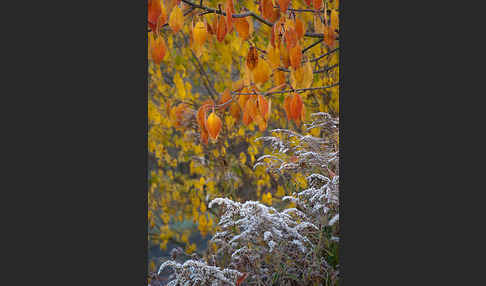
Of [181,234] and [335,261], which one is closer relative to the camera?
[335,261]

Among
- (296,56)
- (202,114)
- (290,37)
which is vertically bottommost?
(202,114)

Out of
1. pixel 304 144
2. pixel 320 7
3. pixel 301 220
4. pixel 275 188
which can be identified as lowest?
pixel 301 220

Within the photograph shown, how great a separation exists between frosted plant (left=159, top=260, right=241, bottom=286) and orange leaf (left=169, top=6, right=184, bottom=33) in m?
1.40

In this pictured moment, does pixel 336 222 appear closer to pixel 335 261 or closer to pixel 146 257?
pixel 335 261

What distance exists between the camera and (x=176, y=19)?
2.81 m

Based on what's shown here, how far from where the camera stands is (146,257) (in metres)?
2.96

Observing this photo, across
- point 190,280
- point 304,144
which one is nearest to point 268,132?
point 304,144

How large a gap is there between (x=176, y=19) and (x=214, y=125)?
665 millimetres

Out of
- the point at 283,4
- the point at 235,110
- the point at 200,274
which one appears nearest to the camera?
the point at 283,4

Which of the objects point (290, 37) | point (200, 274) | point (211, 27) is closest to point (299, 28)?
point (290, 37)

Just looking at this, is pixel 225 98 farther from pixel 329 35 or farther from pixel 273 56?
pixel 329 35

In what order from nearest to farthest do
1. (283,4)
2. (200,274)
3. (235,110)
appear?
(283,4), (200,274), (235,110)

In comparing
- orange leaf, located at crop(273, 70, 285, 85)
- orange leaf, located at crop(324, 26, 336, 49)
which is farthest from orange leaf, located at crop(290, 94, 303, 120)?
orange leaf, located at crop(324, 26, 336, 49)

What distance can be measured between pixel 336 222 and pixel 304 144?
50cm
